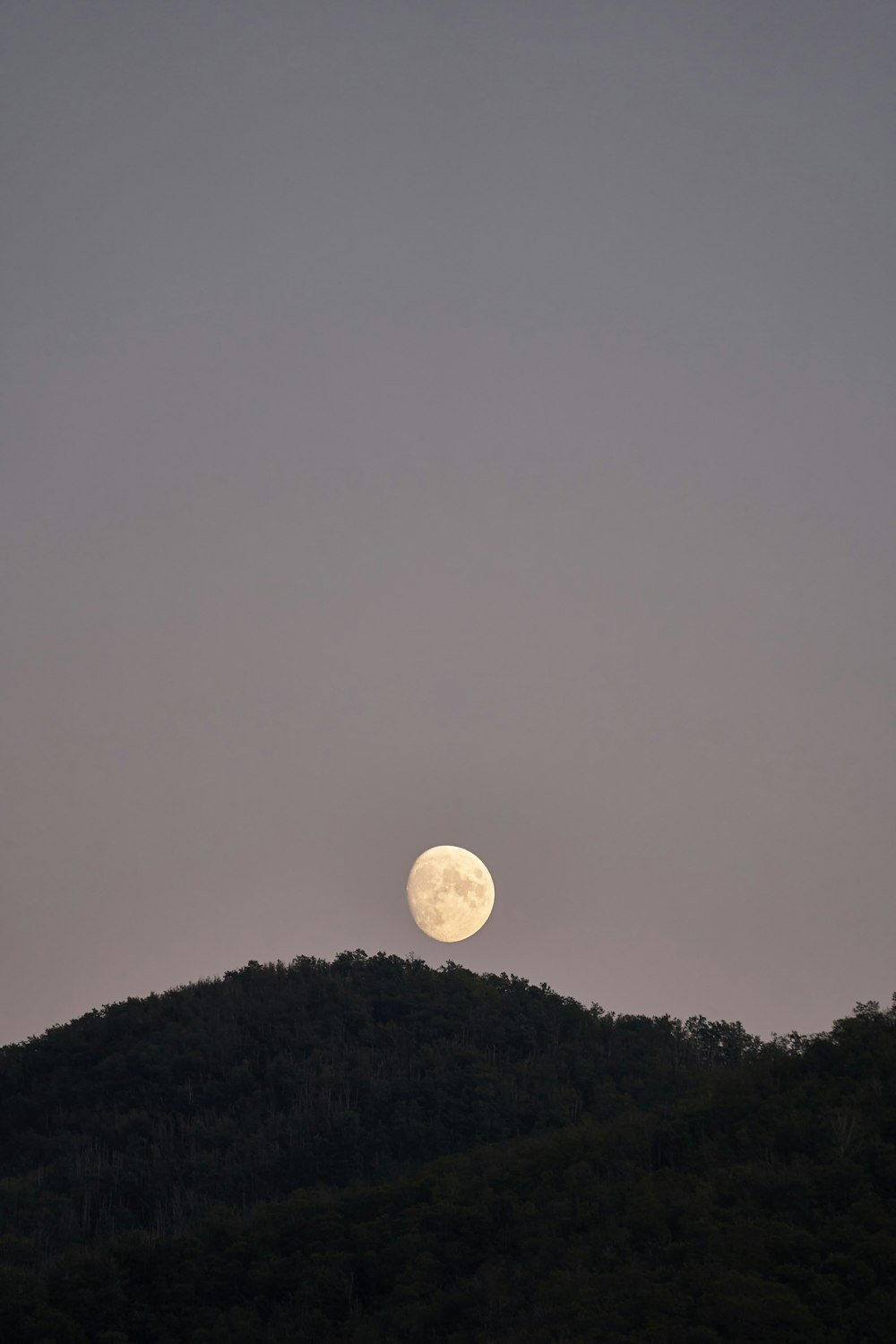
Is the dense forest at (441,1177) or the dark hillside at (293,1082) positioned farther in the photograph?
the dark hillside at (293,1082)

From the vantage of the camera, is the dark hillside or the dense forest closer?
the dense forest

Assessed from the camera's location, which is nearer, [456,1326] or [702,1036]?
[456,1326]

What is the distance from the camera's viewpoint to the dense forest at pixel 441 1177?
117 ft

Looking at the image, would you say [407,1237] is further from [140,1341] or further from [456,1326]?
[140,1341]

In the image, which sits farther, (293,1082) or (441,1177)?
(293,1082)

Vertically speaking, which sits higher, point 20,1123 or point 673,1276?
point 20,1123

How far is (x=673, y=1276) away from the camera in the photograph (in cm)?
3525

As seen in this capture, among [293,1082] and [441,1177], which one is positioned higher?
[293,1082]

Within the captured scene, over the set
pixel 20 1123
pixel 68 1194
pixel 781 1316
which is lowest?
pixel 781 1316

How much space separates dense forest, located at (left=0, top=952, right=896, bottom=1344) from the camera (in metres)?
35.5

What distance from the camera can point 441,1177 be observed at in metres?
47.5

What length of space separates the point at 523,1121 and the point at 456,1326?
1097 inches

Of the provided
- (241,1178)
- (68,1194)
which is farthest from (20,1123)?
(241,1178)

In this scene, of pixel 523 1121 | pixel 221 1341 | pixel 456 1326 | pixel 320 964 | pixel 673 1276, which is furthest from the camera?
pixel 320 964
